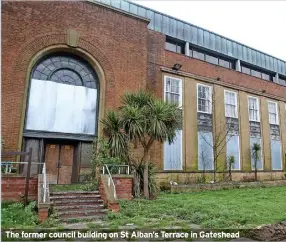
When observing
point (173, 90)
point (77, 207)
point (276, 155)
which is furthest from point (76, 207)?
point (276, 155)

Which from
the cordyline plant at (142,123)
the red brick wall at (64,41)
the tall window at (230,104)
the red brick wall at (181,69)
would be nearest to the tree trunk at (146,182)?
the cordyline plant at (142,123)

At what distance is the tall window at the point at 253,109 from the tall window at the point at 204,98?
15.2 ft

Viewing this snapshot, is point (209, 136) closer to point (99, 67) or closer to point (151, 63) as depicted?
point (151, 63)

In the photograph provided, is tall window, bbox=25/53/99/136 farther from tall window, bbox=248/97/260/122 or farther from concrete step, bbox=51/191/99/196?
tall window, bbox=248/97/260/122

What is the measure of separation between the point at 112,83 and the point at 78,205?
7563 millimetres

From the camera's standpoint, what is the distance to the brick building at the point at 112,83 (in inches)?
504

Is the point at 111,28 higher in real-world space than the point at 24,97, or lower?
higher

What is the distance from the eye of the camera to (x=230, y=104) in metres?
20.7

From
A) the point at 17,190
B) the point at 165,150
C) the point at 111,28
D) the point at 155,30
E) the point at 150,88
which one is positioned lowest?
the point at 17,190

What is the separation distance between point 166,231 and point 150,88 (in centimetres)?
1117

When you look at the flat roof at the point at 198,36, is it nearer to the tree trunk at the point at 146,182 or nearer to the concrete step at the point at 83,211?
the tree trunk at the point at 146,182

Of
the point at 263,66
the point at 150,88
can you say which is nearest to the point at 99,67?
the point at 150,88

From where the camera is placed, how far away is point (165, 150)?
54.6ft

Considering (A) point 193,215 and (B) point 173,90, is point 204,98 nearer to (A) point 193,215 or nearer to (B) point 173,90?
(B) point 173,90
